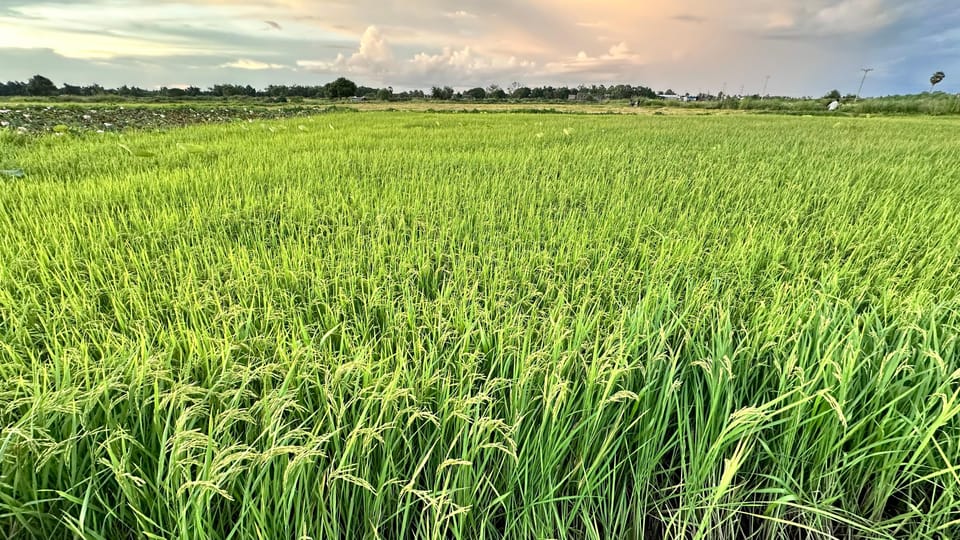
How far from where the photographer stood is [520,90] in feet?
203

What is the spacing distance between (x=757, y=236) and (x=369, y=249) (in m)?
2.02

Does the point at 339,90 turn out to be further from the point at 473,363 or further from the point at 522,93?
the point at 473,363

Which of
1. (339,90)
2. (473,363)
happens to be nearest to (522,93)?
(339,90)

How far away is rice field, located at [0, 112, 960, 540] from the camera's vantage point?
80 cm

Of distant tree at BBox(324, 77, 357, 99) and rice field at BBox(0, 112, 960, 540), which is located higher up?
distant tree at BBox(324, 77, 357, 99)

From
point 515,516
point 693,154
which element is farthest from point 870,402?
point 693,154

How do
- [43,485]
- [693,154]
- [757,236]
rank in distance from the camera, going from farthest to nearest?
[693,154] < [757,236] < [43,485]

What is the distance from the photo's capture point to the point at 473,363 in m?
1.04

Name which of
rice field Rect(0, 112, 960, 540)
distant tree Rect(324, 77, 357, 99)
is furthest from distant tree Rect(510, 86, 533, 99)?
rice field Rect(0, 112, 960, 540)

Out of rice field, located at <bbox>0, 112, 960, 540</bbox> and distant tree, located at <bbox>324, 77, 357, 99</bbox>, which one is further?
distant tree, located at <bbox>324, 77, 357, 99</bbox>

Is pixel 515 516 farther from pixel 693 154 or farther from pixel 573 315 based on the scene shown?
pixel 693 154

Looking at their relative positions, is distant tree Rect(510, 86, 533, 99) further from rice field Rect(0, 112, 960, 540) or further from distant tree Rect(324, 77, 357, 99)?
rice field Rect(0, 112, 960, 540)

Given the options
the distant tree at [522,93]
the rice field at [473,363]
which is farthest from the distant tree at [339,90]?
the rice field at [473,363]

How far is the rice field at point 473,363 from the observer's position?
80 centimetres
